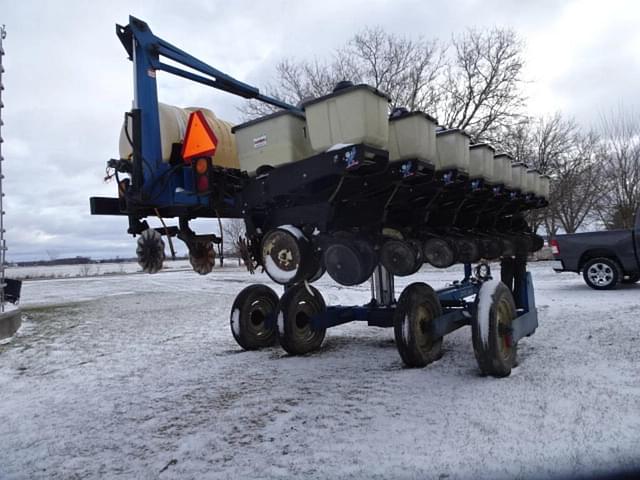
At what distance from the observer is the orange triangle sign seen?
380 cm

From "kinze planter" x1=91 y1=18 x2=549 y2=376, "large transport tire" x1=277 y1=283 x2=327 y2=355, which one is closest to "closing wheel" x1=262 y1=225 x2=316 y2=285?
"kinze planter" x1=91 y1=18 x2=549 y2=376

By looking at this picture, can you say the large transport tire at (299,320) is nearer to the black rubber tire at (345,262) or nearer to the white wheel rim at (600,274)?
the black rubber tire at (345,262)

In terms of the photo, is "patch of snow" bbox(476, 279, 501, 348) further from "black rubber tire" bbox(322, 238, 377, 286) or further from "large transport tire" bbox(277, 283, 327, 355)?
"large transport tire" bbox(277, 283, 327, 355)

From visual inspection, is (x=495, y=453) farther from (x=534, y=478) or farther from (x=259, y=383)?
(x=259, y=383)

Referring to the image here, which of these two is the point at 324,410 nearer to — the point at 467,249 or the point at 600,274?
the point at 467,249

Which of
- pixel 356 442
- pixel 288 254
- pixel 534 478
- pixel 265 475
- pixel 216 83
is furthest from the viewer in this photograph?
pixel 216 83

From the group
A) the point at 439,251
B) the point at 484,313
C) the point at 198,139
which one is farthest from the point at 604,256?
the point at 198,139

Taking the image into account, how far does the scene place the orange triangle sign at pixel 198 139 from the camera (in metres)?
3.80

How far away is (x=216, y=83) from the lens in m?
5.10

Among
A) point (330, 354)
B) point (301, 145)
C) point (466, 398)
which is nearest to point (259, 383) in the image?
point (330, 354)

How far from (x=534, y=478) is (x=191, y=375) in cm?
351

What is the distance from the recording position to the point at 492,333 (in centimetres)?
432

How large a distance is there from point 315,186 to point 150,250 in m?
1.42

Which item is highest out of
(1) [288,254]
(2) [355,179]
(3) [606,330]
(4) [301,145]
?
(4) [301,145]
